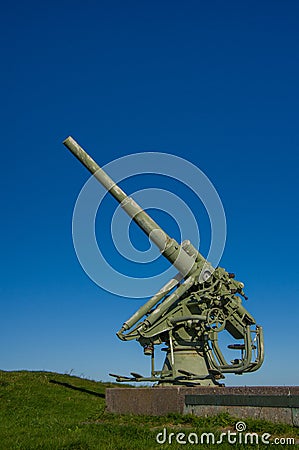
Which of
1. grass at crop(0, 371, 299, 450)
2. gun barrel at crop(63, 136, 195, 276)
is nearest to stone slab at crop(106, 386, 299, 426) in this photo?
grass at crop(0, 371, 299, 450)

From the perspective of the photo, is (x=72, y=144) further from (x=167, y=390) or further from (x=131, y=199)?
(x=167, y=390)

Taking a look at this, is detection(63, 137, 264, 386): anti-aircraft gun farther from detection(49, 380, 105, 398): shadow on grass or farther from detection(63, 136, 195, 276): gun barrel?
detection(49, 380, 105, 398): shadow on grass

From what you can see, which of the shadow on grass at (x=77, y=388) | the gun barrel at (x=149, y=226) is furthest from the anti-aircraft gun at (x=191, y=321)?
the shadow on grass at (x=77, y=388)

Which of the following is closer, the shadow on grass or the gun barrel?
the gun barrel

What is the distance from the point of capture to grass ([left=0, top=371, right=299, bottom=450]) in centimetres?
1050

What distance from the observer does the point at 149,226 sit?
17156mm

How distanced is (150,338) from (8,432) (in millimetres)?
5169

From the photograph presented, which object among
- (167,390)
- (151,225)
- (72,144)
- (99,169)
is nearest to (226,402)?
(167,390)

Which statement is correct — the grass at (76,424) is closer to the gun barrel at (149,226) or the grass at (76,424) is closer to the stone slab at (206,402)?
the stone slab at (206,402)

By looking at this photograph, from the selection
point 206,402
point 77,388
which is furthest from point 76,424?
point 77,388

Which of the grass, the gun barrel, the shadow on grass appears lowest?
the grass

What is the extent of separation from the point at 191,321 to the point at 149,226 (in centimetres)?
303

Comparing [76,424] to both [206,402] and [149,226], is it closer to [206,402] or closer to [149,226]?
[206,402]

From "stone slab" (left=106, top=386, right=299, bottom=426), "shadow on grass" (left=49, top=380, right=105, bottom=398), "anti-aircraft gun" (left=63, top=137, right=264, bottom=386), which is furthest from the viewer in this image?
"shadow on grass" (left=49, top=380, right=105, bottom=398)
